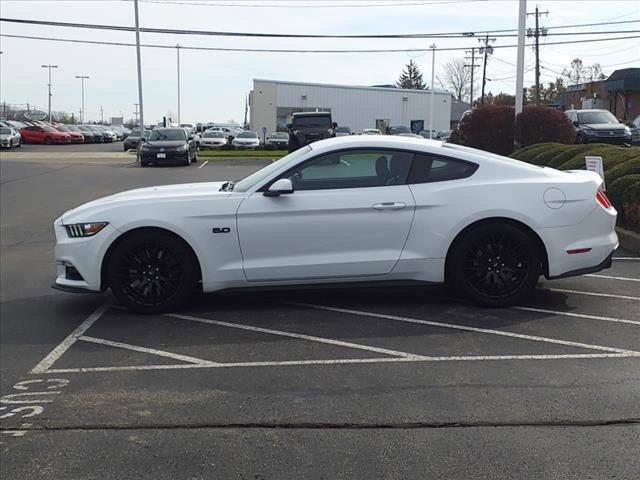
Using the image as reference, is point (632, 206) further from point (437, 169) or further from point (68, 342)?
point (68, 342)

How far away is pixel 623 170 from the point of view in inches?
387

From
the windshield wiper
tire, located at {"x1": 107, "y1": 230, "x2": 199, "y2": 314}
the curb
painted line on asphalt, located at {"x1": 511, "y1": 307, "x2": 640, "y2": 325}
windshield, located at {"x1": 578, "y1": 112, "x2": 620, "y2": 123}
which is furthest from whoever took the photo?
windshield, located at {"x1": 578, "y1": 112, "x2": 620, "y2": 123}

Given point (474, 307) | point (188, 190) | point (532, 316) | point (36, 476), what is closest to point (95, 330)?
point (188, 190)

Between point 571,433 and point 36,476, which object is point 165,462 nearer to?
point 36,476

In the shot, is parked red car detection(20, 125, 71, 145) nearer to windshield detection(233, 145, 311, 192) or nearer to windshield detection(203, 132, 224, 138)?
windshield detection(203, 132, 224, 138)

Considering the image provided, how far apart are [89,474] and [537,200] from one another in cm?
409

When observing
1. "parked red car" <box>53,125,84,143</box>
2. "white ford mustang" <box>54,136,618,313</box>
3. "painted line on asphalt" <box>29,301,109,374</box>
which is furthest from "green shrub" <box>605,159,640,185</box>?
"parked red car" <box>53,125,84,143</box>

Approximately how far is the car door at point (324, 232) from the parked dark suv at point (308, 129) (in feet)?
71.7

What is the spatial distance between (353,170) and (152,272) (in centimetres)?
194

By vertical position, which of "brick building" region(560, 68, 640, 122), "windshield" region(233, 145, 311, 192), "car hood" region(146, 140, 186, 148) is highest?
"brick building" region(560, 68, 640, 122)

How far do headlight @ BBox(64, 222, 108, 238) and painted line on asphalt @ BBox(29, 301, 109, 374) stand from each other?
75 centimetres

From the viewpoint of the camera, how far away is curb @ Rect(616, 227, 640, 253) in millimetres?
8515

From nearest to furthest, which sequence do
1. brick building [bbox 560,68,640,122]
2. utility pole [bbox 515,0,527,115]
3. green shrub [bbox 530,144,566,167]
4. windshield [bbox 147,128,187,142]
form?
green shrub [bbox 530,144,566,167], utility pole [bbox 515,0,527,115], windshield [bbox 147,128,187,142], brick building [bbox 560,68,640,122]

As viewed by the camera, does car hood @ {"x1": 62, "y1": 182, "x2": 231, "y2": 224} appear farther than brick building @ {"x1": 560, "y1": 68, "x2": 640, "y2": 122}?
No
